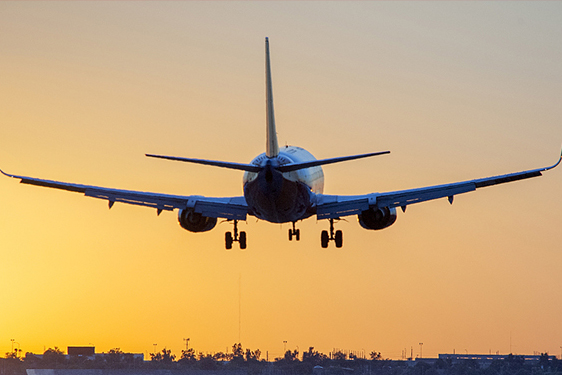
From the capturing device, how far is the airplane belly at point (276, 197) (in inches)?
2414

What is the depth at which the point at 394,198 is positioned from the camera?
68.2 metres

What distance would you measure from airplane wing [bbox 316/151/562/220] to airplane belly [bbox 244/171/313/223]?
7.88 feet

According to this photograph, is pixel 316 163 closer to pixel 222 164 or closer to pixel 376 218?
pixel 222 164

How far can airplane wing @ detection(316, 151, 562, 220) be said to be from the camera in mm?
66188

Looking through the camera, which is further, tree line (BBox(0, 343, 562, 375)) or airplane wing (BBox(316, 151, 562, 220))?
tree line (BBox(0, 343, 562, 375))

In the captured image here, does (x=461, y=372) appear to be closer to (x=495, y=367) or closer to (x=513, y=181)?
(x=495, y=367)

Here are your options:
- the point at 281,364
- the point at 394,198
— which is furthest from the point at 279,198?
the point at 281,364

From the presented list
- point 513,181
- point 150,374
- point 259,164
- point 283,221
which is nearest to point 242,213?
point 283,221

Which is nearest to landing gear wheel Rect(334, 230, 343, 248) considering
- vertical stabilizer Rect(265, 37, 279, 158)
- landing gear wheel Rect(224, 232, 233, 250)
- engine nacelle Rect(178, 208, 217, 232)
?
landing gear wheel Rect(224, 232, 233, 250)

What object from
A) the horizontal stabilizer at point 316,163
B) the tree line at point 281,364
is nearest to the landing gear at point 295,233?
the horizontal stabilizer at point 316,163

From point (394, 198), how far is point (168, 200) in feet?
46.9

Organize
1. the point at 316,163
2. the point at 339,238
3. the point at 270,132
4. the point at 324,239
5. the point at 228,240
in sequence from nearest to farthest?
the point at 316,163 < the point at 270,132 < the point at 228,240 < the point at 339,238 < the point at 324,239

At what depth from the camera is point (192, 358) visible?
174m

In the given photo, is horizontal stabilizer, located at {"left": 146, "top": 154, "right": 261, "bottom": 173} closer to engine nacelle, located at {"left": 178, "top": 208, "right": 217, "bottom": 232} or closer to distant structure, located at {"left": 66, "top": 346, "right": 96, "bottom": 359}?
engine nacelle, located at {"left": 178, "top": 208, "right": 217, "bottom": 232}
